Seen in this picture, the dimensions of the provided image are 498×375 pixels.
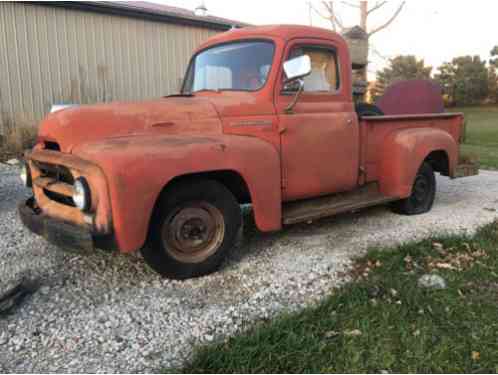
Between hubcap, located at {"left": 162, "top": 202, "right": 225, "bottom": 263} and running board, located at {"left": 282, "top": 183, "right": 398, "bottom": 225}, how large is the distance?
68 cm

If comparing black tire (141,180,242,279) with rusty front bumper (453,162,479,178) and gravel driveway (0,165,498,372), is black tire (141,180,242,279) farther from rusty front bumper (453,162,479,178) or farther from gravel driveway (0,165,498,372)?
rusty front bumper (453,162,479,178)

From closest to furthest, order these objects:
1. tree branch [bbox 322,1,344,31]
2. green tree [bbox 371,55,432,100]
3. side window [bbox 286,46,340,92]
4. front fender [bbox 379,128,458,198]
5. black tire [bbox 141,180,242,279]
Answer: black tire [bbox 141,180,242,279] < side window [bbox 286,46,340,92] < front fender [bbox 379,128,458,198] < tree branch [bbox 322,1,344,31] < green tree [bbox 371,55,432,100]

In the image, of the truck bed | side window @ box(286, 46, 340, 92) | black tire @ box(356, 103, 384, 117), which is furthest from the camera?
black tire @ box(356, 103, 384, 117)

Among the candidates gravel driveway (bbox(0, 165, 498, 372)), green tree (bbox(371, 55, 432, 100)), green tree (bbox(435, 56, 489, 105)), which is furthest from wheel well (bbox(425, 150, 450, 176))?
green tree (bbox(371, 55, 432, 100))

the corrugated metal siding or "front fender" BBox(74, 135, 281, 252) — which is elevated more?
the corrugated metal siding

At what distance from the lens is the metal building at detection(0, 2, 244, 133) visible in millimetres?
10188

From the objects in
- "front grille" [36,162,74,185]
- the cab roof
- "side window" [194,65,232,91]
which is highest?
the cab roof

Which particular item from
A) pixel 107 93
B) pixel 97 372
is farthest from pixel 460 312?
pixel 107 93

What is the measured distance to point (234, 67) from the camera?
407cm

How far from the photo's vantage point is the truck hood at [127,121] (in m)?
3.27

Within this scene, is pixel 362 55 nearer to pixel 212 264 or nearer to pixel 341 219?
pixel 341 219

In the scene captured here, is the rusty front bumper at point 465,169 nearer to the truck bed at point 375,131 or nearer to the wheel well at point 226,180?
the truck bed at point 375,131

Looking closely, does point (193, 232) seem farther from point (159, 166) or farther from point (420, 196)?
point (420, 196)

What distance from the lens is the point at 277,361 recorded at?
92.8 inches
